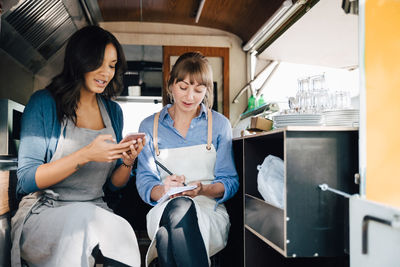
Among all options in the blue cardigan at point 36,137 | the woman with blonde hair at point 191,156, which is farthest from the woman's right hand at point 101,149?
the woman with blonde hair at point 191,156

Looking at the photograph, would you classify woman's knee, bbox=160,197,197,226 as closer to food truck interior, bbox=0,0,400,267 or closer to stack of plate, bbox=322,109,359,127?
food truck interior, bbox=0,0,400,267

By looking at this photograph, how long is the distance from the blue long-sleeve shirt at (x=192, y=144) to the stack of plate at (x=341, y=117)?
660mm

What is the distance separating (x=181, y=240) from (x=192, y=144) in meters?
0.66

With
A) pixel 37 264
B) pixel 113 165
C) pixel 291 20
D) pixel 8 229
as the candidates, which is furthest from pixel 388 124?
pixel 291 20

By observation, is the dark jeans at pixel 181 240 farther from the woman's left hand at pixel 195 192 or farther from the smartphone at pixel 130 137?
the smartphone at pixel 130 137

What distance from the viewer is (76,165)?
1.66 metres

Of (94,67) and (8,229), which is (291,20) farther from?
(8,229)

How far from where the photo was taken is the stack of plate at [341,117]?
5.11 feet

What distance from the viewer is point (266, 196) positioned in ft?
5.79

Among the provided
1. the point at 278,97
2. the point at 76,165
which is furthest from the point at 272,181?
the point at 278,97

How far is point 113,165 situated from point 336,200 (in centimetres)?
117

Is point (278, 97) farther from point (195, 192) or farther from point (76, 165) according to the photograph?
point (76, 165)

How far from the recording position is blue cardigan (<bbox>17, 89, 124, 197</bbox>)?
1.65 meters

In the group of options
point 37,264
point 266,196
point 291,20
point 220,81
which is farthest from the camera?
point 220,81
